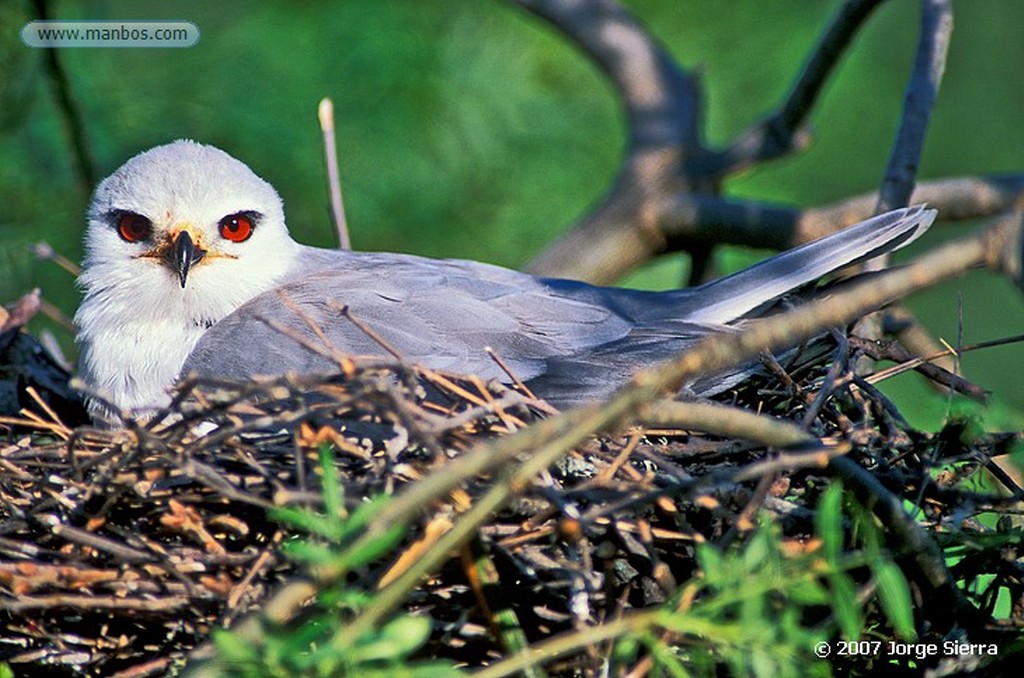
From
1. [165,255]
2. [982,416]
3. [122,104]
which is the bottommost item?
[982,416]

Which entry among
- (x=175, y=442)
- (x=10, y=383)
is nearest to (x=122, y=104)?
(x=10, y=383)

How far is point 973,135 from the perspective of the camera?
859 centimetres

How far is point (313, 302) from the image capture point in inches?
151

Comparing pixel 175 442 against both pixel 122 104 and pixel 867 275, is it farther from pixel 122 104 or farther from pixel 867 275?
pixel 122 104

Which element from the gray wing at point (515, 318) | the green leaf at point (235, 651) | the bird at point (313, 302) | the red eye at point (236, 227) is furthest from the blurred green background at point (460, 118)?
the green leaf at point (235, 651)

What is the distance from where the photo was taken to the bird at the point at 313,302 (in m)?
3.63

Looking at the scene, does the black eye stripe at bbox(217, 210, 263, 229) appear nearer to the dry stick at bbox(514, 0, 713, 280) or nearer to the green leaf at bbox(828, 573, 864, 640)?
the dry stick at bbox(514, 0, 713, 280)

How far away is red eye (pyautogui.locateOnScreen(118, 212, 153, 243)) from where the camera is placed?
417cm

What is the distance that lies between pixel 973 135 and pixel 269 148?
5.25 meters

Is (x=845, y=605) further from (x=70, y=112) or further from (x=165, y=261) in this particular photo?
(x=70, y=112)

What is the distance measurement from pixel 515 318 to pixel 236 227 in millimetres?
1208

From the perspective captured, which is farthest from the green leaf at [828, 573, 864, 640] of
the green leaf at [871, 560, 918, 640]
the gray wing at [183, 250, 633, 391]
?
the gray wing at [183, 250, 633, 391]

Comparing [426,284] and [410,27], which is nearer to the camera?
[426,284]

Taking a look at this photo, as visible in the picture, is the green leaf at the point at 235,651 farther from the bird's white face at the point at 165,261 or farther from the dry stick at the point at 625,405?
the bird's white face at the point at 165,261
